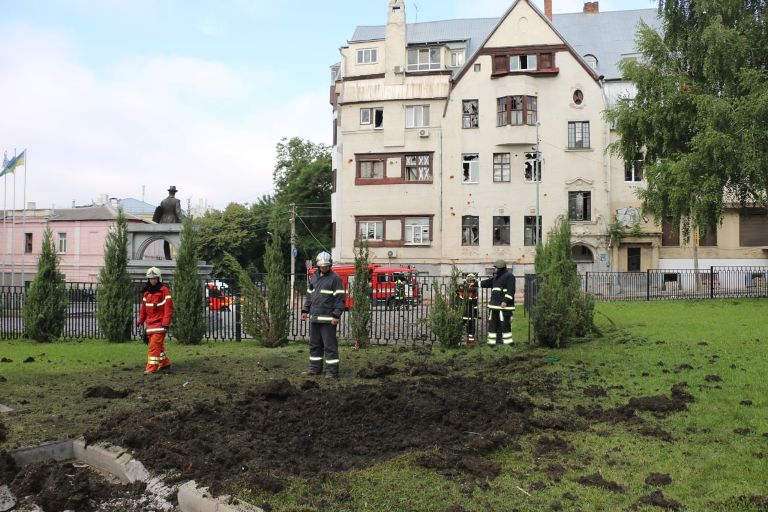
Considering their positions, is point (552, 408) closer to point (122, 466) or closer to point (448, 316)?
point (122, 466)

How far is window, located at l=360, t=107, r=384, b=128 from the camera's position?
4506 centimetres

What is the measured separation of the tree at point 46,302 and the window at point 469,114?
30983 millimetres

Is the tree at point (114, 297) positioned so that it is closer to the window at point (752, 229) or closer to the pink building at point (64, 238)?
the window at point (752, 229)

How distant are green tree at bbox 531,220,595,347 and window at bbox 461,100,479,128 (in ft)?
94.9

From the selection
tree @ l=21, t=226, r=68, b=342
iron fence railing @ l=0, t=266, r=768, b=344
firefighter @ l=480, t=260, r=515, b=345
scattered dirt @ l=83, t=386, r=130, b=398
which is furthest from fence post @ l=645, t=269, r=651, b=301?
scattered dirt @ l=83, t=386, r=130, b=398

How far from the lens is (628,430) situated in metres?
6.87

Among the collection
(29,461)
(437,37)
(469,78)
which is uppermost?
(437,37)

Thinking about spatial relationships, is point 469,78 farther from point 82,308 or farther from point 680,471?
point 680,471

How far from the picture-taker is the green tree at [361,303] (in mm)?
15406

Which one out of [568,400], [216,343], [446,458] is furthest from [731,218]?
[446,458]

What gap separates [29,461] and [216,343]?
10230 millimetres

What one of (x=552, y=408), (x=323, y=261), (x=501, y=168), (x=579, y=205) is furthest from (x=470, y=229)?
(x=552, y=408)

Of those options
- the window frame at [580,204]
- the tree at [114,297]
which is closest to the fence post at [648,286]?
the window frame at [580,204]

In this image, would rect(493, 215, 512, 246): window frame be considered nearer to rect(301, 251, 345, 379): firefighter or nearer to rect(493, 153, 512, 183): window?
rect(493, 153, 512, 183): window
